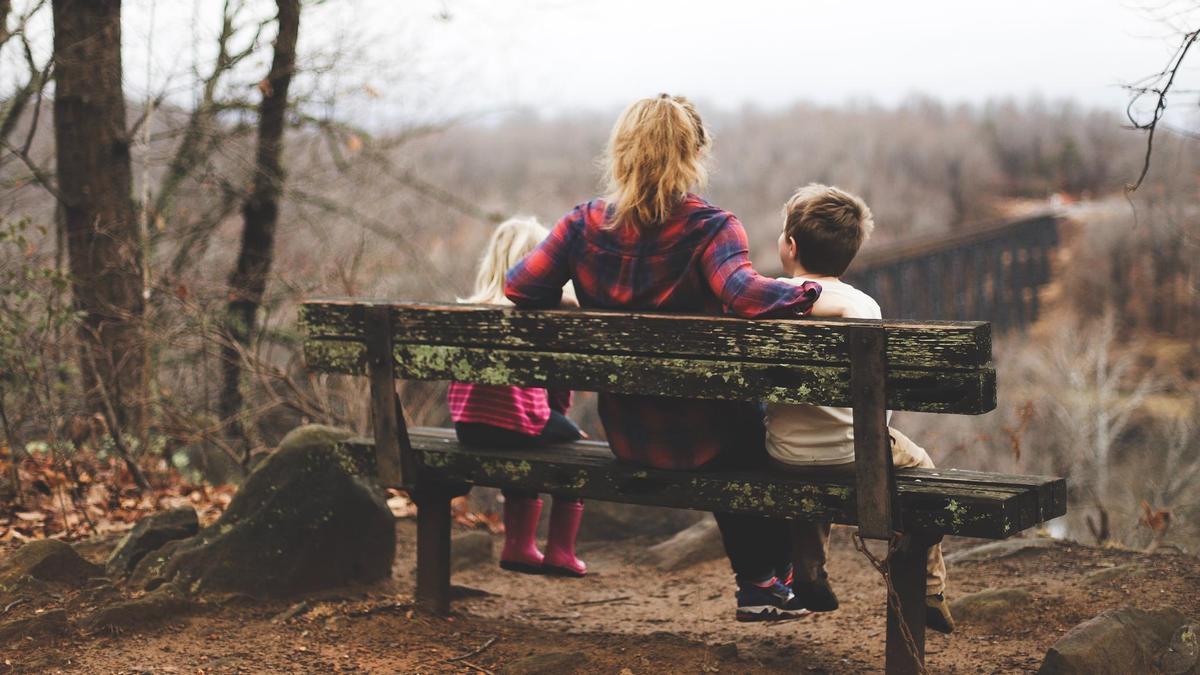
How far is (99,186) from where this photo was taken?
693 centimetres

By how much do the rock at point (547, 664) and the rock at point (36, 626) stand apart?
5.11 ft

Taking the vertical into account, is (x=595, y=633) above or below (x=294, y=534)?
below

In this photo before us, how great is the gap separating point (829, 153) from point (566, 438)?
61.3 m

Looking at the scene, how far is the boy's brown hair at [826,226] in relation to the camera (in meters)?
3.62

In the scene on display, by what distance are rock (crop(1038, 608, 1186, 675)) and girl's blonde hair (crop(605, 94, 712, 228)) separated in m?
1.85

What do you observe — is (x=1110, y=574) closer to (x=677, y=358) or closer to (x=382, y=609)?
(x=677, y=358)

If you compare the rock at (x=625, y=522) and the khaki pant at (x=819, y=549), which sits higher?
the khaki pant at (x=819, y=549)

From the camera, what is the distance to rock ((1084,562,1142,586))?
464 centimetres

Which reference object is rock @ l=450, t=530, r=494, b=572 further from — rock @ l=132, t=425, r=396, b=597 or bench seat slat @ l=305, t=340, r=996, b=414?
bench seat slat @ l=305, t=340, r=996, b=414

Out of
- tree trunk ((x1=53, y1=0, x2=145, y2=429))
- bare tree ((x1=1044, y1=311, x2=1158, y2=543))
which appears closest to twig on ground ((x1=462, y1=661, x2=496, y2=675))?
tree trunk ((x1=53, y1=0, x2=145, y2=429))

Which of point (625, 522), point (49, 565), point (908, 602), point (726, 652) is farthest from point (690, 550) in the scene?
point (49, 565)

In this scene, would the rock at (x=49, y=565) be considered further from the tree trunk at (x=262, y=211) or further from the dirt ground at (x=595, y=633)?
the tree trunk at (x=262, y=211)

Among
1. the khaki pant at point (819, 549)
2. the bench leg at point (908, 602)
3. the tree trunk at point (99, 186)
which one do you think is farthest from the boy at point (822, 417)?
the tree trunk at point (99, 186)

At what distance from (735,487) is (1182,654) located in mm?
1539
